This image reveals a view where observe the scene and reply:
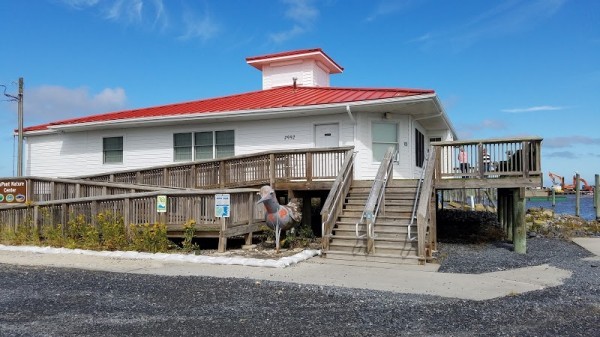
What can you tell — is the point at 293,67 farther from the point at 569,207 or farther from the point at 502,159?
the point at 569,207

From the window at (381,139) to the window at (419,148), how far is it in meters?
1.68

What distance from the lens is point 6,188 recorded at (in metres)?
16.2

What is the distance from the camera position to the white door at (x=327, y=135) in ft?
55.1

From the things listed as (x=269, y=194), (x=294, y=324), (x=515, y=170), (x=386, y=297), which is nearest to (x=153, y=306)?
(x=294, y=324)

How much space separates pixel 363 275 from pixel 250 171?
266 inches

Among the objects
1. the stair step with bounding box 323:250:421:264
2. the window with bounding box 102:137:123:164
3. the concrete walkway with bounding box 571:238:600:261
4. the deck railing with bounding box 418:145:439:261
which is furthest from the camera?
the window with bounding box 102:137:123:164

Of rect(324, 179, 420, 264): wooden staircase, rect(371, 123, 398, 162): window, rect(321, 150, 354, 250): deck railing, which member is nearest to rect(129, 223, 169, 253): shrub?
rect(321, 150, 354, 250): deck railing

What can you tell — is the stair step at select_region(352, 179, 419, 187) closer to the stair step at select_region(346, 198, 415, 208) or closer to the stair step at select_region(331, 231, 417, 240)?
the stair step at select_region(346, 198, 415, 208)

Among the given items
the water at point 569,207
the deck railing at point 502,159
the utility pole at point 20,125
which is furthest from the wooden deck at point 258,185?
the water at point 569,207

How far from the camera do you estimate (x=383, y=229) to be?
12508 mm

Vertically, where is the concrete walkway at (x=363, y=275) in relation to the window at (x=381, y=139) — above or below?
below

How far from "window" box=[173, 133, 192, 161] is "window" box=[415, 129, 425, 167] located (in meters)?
7.92

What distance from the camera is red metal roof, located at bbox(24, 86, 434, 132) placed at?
16672 millimetres

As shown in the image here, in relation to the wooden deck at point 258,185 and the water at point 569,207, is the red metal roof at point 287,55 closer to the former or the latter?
the wooden deck at point 258,185
